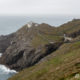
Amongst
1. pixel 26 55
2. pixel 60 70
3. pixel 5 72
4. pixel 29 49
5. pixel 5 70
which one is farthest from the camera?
pixel 29 49

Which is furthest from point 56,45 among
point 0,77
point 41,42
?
point 0,77

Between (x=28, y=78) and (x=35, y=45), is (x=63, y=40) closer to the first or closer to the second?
(x=35, y=45)

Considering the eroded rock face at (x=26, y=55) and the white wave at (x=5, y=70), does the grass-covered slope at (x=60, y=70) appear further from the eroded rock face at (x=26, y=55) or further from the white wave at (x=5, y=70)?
the white wave at (x=5, y=70)

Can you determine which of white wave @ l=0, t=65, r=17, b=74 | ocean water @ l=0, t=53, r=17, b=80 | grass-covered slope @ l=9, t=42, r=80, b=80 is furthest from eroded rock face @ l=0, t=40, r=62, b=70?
grass-covered slope @ l=9, t=42, r=80, b=80

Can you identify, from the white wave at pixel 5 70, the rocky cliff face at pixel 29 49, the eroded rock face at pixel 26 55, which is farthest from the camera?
the rocky cliff face at pixel 29 49

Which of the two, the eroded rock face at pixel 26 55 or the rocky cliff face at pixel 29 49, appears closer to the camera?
the eroded rock face at pixel 26 55

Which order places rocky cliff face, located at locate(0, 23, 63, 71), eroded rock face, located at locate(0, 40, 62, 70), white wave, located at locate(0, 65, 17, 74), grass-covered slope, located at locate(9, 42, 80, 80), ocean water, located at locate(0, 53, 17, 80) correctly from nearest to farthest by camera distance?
1. grass-covered slope, located at locate(9, 42, 80, 80)
2. ocean water, located at locate(0, 53, 17, 80)
3. white wave, located at locate(0, 65, 17, 74)
4. eroded rock face, located at locate(0, 40, 62, 70)
5. rocky cliff face, located at locate(0, 23, 63, 71)

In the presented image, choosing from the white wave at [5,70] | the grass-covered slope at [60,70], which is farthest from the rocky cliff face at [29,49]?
the grass-covered slope at [60,70]

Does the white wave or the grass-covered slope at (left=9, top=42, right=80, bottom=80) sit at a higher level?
the grass-covered slope at (left=9, top=42, right=80, bottom=80)

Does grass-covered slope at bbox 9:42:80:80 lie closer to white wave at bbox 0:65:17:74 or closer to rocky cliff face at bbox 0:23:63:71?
rocky cliff face at bbox 0:23:63:71

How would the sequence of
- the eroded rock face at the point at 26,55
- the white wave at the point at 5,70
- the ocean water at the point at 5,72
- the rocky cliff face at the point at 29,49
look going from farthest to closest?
the rocky cliff face at the point at 29,49 → the eroded rock face at the point at 26,55 → the white wave at the point at 5,70 → the ocean water at the point at 5,72

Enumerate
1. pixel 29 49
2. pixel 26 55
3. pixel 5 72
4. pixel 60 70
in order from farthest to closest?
1. pixel 29 49
2. pixel 26 55
3. pixel 5 72
4. pixel 60 70

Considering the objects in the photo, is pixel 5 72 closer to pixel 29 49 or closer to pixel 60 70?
pixel 29 49

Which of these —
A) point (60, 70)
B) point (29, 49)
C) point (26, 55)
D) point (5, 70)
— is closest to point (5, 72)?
point (5, 70)
